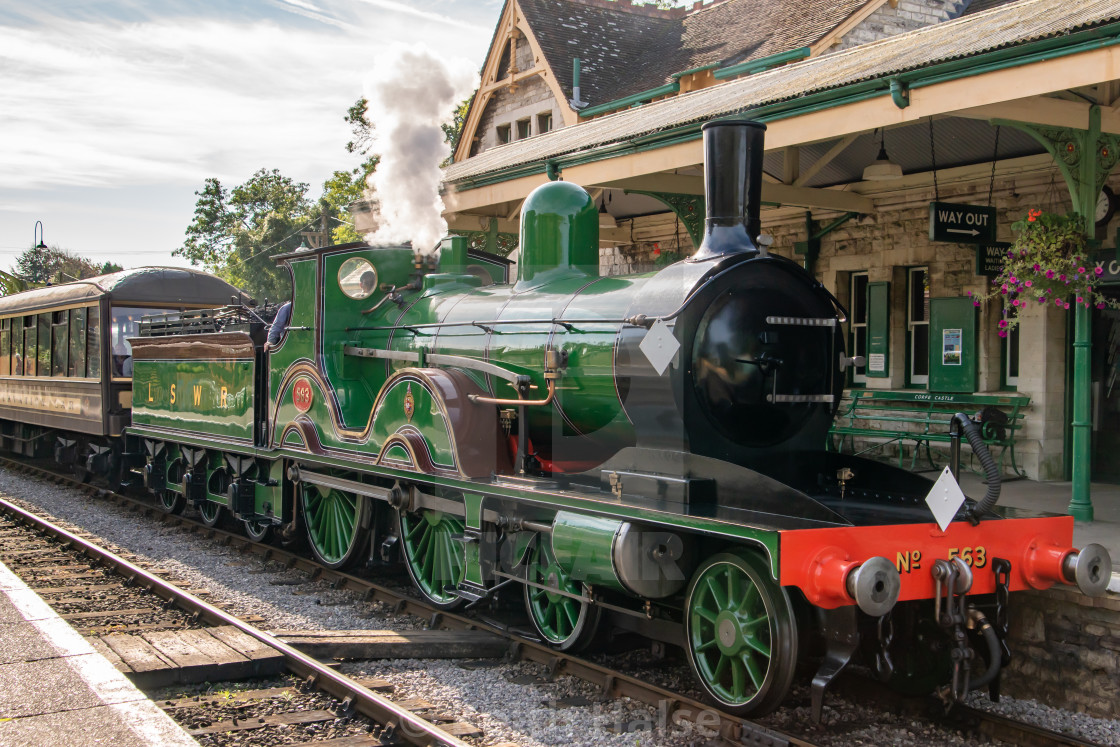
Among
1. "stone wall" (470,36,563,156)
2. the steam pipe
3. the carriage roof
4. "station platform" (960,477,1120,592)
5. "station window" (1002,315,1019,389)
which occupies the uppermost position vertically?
"stone wall" (470,36,563,156)

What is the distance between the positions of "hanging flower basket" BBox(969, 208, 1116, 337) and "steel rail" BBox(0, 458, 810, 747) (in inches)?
156

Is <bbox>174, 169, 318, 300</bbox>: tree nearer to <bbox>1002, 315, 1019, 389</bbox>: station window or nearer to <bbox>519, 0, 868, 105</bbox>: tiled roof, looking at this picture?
<bbox>519, 0, 868, 105</bbox>: tiled roof

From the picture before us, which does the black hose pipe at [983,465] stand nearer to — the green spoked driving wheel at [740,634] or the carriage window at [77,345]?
the green spoked driving wheel at [740,634]

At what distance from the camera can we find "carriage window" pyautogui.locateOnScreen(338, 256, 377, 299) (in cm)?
777

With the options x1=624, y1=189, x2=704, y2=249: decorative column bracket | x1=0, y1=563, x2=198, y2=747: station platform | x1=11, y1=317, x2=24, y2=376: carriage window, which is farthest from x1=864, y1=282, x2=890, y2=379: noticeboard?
x1=11, y1=317, x2=24, y2=376: carriage window

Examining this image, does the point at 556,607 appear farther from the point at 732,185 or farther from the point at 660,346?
the point at 732,185

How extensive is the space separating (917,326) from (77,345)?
10.5m

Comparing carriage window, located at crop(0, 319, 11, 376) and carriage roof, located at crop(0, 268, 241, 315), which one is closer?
carriage roof, located at crop(0, 268, 241, 315)

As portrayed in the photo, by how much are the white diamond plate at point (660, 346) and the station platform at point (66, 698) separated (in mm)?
2597

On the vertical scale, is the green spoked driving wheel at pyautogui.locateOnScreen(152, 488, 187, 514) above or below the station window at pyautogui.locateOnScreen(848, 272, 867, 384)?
below

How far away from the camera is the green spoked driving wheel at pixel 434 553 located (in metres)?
6.46

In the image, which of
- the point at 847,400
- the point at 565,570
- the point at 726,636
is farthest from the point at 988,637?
the point at 847,400

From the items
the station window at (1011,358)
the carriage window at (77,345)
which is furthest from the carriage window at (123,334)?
the station window at (1011,358)

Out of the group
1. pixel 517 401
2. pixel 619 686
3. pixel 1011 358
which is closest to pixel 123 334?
pixel 517 401
